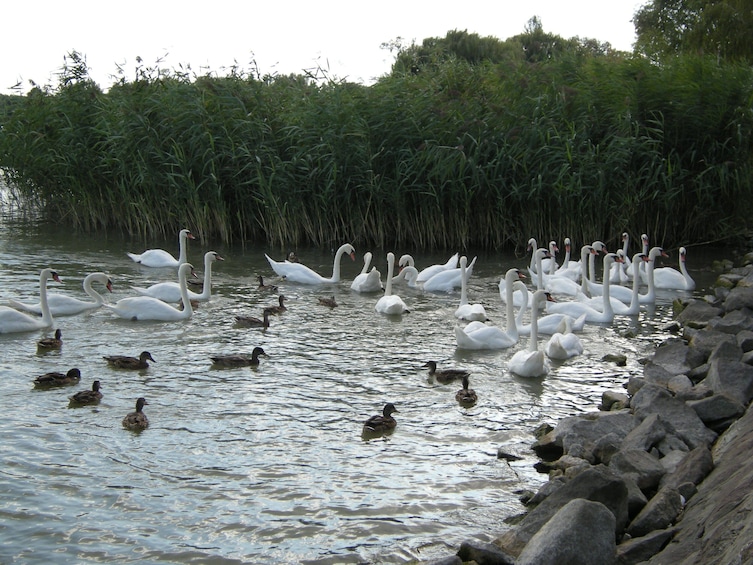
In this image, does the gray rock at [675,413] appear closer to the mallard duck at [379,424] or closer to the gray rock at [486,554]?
the mallard duck at [379,424]

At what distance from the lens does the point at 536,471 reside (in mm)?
6320

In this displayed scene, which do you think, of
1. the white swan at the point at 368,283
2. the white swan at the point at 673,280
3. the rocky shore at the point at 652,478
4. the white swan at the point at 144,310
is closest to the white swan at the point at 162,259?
the white swan at the point at 368,283

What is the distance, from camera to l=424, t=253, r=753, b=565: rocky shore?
4.39m

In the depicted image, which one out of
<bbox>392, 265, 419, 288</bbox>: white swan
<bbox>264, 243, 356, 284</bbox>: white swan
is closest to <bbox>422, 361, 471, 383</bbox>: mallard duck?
<bbox>392, 265, 419, 288</bbox>: white swan

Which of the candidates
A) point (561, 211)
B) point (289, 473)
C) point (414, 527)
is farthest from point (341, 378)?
point (561, 211)

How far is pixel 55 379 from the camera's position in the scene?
315 inches

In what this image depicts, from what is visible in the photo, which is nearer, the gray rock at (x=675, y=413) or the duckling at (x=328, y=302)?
the gray rock at (x=675, y=413)

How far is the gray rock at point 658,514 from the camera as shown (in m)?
4.94

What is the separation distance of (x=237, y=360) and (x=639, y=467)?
4585 mm

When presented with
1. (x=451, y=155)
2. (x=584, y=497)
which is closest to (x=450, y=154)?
(x=451, y=155)

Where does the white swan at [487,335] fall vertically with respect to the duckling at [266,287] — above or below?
below

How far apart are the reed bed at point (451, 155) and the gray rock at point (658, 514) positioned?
11582 mm

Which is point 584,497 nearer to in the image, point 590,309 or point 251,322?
point 251,322

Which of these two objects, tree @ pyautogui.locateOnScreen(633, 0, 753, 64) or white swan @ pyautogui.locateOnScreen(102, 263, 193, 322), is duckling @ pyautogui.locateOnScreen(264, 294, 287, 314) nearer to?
white swan @ pyautogui.locateOnScreen(102, 263, 193, 322)
